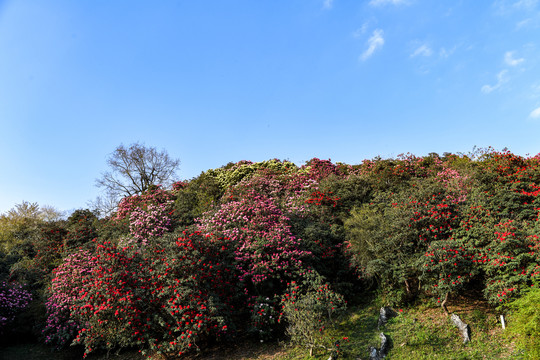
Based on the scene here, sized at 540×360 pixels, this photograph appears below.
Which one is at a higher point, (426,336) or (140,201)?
(140,201)

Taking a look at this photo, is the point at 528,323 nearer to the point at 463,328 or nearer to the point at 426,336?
the point at 463,328

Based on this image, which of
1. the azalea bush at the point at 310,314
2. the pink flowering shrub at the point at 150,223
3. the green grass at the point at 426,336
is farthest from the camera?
the pink flowering shrub at the point at 150,223

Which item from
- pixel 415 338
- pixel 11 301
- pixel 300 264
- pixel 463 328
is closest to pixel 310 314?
pixel 300 264

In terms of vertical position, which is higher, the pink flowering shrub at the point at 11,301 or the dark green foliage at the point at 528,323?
the pink flowering shrub at the point at 11,301

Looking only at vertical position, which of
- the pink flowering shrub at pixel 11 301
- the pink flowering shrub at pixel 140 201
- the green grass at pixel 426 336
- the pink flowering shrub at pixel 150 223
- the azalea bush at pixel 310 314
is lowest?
the green grass at pixel 426 336

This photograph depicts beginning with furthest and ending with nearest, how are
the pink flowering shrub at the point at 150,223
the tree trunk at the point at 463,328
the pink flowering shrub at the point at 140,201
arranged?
1. the pink flowering shrub at the point at 140,201
2. the pink flowering shrub at the point at 150,223
3. the tree trunk at the point at 463,328

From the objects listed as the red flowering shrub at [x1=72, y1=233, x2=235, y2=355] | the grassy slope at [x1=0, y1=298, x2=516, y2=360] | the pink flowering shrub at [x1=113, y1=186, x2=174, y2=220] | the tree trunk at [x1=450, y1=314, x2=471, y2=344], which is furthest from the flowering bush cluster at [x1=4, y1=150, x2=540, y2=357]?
the pink flowering shrub at [x1=113, y1=186, x2=174, y2=220]

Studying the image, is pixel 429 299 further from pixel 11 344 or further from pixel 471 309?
pixel 11 344

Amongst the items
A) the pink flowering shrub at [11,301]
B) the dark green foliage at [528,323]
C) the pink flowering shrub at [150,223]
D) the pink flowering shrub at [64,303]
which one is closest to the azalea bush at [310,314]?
the dark green foliage at [528,323]

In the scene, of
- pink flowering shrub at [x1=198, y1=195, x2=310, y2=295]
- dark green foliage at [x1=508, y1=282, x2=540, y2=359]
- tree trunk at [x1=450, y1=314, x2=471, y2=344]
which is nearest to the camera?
dark green foliage at [x1=508, y1=282, x2=540, y2=359]

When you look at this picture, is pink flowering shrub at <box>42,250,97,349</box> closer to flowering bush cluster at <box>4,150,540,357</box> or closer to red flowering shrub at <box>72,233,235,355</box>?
flowering bush cluster at <box>4,150,540,357</box>

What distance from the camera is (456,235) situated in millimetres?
9359

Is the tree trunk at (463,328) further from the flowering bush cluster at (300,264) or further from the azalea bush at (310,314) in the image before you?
the azalea bush at (310,314)

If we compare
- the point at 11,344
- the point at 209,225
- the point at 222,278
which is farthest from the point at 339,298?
the point at 11,344
